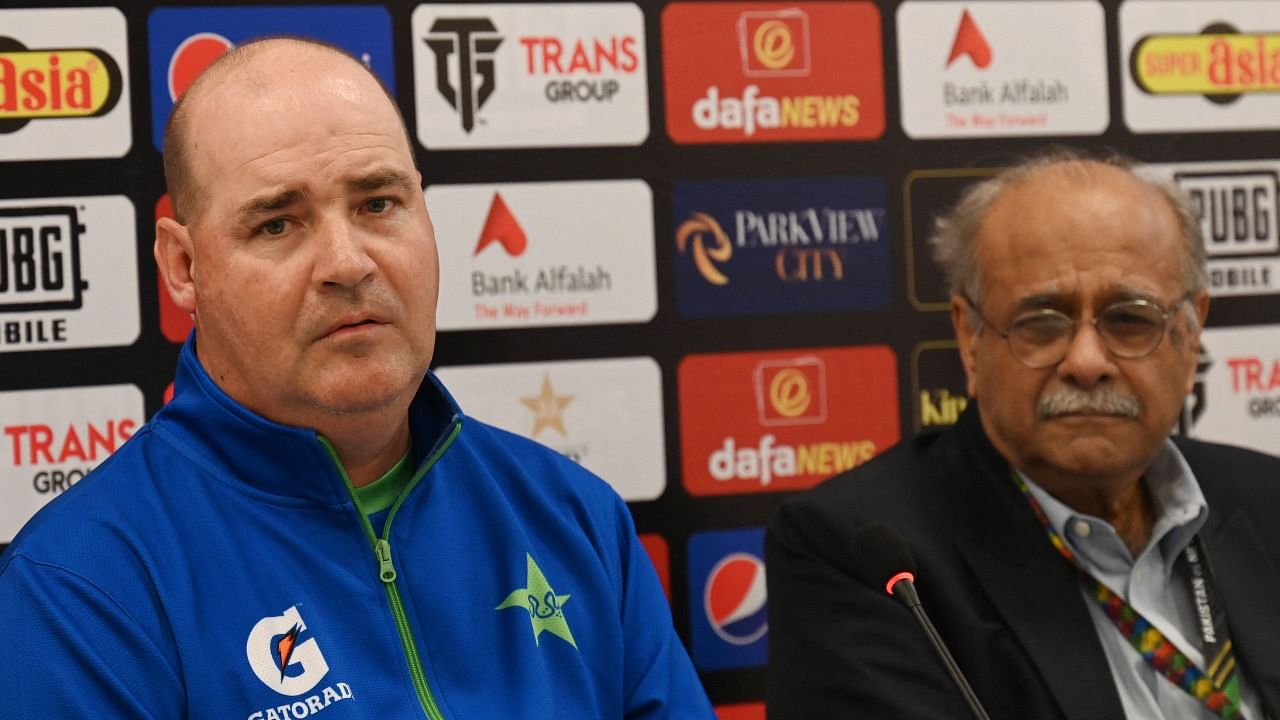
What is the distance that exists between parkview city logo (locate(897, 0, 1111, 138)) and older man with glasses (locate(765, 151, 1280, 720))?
0.35m

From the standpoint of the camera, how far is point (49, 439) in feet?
7.16

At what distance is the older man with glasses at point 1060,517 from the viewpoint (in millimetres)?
1899

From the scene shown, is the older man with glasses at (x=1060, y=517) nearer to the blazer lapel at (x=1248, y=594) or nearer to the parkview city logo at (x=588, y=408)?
the blazer lapel at (x=1248, y=594)

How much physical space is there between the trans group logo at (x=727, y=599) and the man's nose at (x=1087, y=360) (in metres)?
0.67

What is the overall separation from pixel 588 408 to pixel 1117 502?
882 millimetres

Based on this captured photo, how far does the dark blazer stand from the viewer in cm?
186

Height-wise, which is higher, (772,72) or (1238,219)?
(772,72)

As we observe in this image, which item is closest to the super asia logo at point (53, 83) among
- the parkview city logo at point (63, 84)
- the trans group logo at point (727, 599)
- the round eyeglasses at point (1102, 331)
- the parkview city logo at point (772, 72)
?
the parkview city logo at point (63, 84)

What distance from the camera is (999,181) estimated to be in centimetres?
220

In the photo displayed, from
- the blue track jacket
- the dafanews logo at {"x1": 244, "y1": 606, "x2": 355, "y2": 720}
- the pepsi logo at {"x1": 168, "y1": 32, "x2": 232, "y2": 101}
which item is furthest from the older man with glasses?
the pepsi logo at {"x1": 168, "y1": 32, "x2": 232, "y2": 101}

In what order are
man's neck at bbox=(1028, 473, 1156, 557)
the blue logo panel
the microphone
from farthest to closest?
the blue logo panel < man's neck at bbox=(1028, 473, 1156, 557) < the microphone

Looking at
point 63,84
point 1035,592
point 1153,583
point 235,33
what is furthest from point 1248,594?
point 63,84

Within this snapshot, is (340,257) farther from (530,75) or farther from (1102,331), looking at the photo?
(1102,331)

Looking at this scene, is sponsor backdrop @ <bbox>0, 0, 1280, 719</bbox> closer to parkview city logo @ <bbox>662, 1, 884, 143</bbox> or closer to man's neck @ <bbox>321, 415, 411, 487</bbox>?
parkview city logo @ <bbox>662, 1, 884, 143</bbox>
